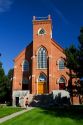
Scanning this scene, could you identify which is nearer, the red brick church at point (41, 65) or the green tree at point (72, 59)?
the green tree at point (72, 59)

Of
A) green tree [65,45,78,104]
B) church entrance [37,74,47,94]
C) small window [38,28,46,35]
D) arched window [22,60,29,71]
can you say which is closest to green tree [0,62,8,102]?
arched window [22,60,29,71]

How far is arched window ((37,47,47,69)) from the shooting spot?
48031 mm

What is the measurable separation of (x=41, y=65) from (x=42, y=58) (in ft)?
4.16

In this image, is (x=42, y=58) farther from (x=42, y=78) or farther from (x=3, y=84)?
(x=3, y=84)

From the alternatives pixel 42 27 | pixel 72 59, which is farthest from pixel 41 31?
pixel 72 59

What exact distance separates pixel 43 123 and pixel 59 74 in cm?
2738

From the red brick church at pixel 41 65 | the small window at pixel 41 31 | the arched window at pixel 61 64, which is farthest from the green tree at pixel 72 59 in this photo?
the small window at pixel 41 31

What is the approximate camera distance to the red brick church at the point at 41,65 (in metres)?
47.2

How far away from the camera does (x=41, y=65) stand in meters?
48.0

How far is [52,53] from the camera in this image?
160 ft

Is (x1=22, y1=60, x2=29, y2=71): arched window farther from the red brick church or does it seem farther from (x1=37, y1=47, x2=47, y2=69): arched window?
(x1=37, y1=47, x2=47, y2=69): arched window

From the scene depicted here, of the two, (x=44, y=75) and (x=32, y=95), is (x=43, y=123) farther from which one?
(x=44, y=75)

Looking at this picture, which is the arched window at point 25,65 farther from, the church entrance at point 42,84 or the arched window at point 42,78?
A: the church entrance at point 42,84

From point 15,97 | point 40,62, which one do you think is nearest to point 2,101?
point 15,97
